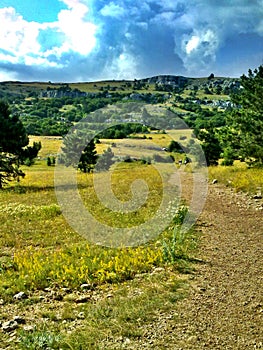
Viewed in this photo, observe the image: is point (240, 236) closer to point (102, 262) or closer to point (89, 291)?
point (102, 262)

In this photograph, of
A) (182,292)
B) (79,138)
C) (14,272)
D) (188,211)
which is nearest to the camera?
(182,292)

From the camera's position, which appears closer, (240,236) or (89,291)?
(89,291)

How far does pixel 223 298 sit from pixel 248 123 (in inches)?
922

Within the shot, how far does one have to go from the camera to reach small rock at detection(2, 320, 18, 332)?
22.3ft

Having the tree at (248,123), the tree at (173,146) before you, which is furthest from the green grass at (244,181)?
the tree at (173,146)

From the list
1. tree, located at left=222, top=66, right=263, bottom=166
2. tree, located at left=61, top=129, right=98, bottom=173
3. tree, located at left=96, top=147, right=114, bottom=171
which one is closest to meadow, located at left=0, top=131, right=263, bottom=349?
tree, located at left=222, top=66, right=263, bottom=166

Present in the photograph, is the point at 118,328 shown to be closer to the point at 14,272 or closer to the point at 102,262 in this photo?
the point at 102,262

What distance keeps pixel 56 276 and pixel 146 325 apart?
339 centimetres

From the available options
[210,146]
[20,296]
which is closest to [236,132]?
[20,296]

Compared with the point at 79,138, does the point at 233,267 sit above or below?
below

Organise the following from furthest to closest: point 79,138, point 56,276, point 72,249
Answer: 1. point 79,138
2. point 72,249
3. point 56,276

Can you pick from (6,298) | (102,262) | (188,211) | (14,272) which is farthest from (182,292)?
(188,211)

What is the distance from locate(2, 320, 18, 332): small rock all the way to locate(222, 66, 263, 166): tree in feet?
80.9

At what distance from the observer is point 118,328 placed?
6.59 meters
